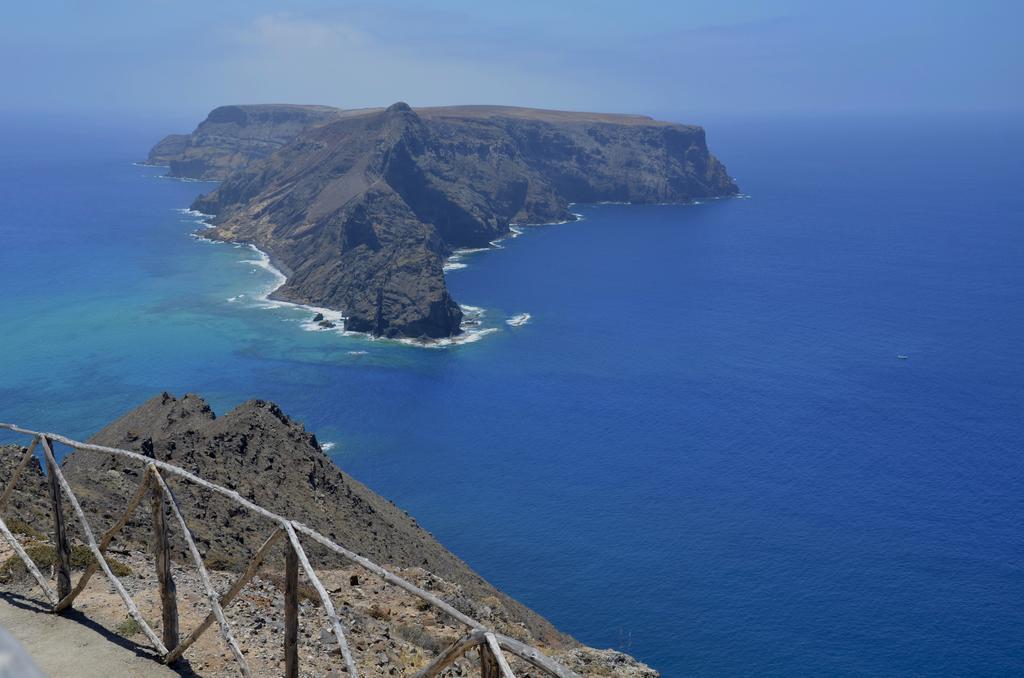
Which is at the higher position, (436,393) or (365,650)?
(365,650)

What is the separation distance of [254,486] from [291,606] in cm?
3351

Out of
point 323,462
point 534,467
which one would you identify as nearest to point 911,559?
point 534,467

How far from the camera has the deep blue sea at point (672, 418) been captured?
5891cm

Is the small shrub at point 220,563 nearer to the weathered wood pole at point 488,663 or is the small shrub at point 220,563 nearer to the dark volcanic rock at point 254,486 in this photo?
the dark volcanic rock at point 254,486

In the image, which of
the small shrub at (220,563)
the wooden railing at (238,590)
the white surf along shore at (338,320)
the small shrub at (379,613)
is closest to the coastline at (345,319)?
the white surf along shore at (338,320)

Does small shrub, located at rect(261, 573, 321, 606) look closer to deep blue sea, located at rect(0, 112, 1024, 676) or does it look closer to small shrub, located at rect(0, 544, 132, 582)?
small shrub, located at rect(0, 544, 132, 582)

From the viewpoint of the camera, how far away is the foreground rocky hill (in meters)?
20.8

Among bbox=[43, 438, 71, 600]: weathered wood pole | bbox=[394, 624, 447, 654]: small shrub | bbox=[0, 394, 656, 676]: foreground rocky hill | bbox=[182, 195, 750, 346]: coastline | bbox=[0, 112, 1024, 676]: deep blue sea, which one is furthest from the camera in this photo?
bbox=[182, 195, 750, 346]: coastline

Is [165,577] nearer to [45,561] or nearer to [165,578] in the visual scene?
[165,578]

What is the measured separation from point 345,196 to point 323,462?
429 feet

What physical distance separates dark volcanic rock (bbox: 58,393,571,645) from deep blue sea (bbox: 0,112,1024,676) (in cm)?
1278

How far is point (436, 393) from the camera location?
326 ft

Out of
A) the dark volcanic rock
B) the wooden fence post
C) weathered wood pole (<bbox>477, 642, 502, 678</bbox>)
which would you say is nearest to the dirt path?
the wooden fence post

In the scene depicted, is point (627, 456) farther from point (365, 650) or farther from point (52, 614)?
point (52, 614)
